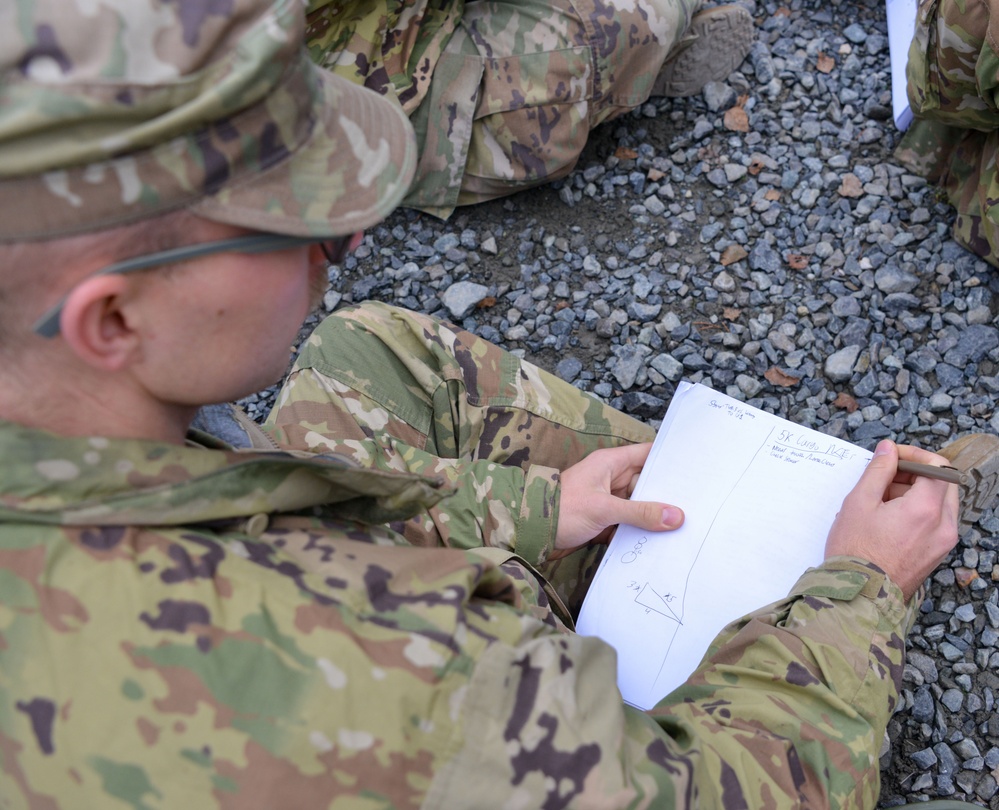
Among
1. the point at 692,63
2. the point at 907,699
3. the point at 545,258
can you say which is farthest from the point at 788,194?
the point at 907,699

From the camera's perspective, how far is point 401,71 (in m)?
2.39

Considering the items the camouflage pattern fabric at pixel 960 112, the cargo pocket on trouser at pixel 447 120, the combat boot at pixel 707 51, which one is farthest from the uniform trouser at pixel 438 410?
the combat boot at pixel 707 51

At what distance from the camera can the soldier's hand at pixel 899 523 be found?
4.71 ft

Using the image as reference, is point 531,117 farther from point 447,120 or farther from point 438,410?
point 438,410

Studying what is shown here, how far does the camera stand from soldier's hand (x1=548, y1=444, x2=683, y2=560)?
1635 millimetres

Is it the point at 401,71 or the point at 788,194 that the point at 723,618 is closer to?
the point at 788,194

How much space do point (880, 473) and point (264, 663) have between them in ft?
3.70

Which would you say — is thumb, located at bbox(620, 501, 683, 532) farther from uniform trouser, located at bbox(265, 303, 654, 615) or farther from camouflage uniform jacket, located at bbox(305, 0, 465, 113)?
camouflage uniform jacket, located at bbox(305, 0, 465, 113)

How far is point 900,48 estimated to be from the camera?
2.55 meters

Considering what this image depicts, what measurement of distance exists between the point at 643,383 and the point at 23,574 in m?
1.70

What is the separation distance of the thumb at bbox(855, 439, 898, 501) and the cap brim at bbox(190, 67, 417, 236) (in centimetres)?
99

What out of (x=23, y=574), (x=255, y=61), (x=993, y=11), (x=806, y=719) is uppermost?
(x=993, y=11)

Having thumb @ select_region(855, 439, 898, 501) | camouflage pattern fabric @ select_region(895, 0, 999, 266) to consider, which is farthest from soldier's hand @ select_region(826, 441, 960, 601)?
camouflage pattern fabric @ select_region(895, 0, 999, 266)

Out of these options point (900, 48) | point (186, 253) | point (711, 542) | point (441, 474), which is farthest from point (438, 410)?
point (900, 48)
